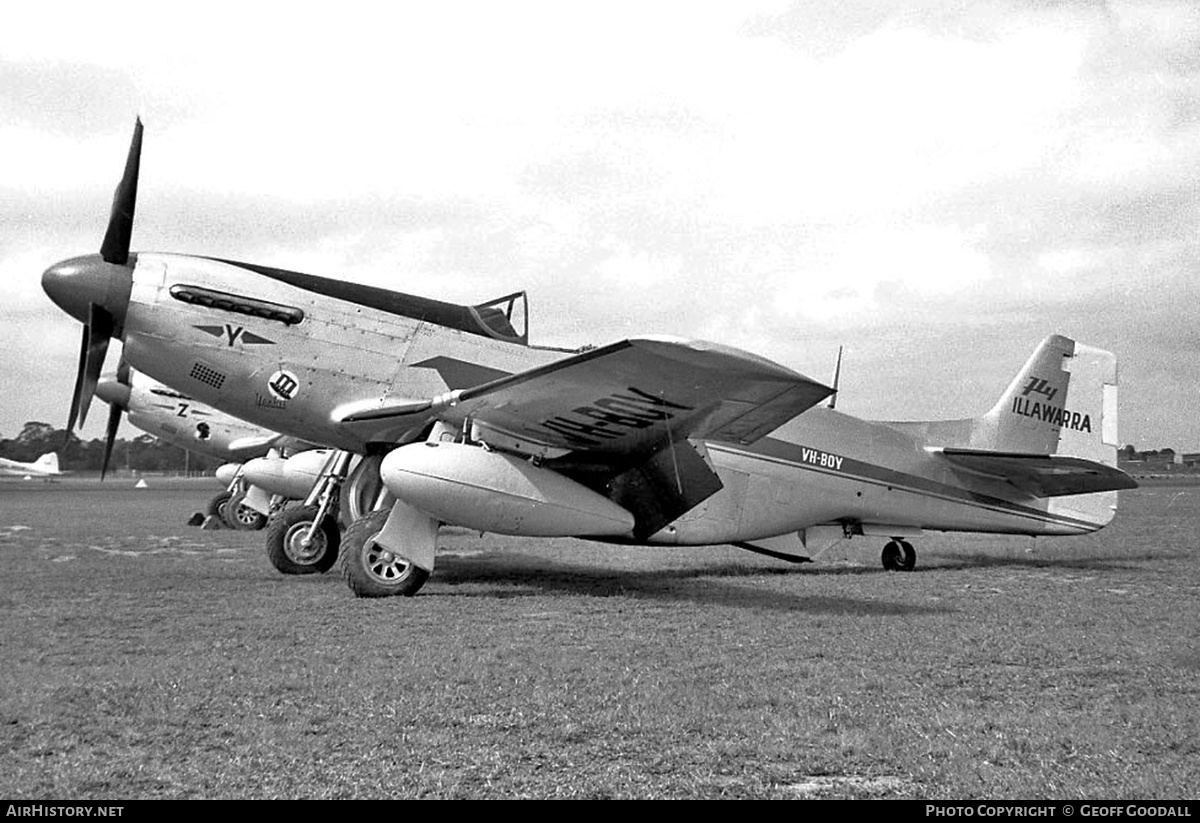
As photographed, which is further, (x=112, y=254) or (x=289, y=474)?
(x=289, y=474)

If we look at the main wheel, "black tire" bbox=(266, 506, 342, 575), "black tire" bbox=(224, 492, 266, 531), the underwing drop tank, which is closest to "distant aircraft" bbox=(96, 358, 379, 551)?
"black tire" bbox=(224, 492, 266, 531)

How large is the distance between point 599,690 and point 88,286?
624cm

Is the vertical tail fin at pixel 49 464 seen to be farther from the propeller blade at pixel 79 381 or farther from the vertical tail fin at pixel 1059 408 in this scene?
the vertical tail fin at pixel 1059 408

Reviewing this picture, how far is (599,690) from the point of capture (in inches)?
173

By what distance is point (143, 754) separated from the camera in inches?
132

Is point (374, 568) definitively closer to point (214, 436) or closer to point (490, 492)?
point (490, 492)

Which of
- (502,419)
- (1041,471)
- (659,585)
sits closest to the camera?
(502,419)

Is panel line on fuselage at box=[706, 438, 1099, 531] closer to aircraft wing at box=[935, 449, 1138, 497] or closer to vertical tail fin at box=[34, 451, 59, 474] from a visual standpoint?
aircraft wing at box=[935, 449, 1138, 497]

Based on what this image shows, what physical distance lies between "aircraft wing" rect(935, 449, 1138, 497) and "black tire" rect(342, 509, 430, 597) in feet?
20.7

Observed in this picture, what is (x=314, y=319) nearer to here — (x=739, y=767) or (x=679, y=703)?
(x=679, y=703)

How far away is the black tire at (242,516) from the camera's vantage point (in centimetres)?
1952

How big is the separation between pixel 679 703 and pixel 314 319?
5.77 meters

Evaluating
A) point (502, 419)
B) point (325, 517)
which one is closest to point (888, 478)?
point (502, 419)

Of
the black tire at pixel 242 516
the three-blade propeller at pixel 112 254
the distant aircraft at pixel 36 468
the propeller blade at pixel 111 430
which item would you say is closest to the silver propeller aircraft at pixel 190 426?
the black tire at pixel 242 516
